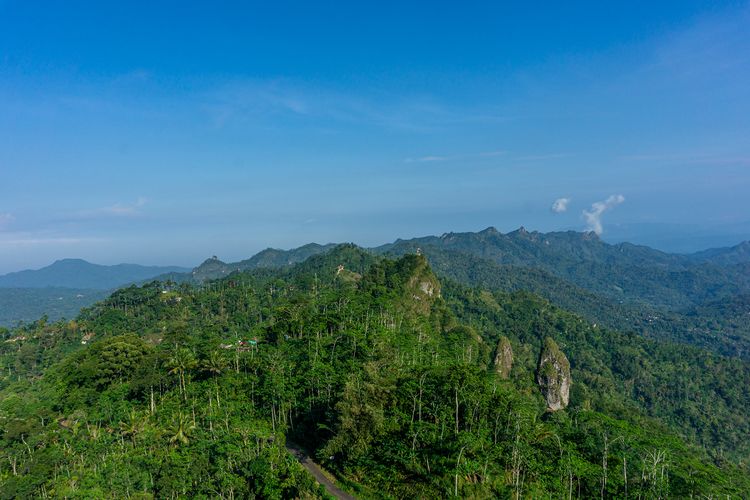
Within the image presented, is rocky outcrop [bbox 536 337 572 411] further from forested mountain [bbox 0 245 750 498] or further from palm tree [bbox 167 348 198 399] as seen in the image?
palm tree [bbox 167 348 198 399]

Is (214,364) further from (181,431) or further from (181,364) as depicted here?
(181,431)

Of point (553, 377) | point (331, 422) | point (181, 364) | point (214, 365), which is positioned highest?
point (181, 364)

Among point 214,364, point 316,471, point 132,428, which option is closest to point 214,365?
point 214,364

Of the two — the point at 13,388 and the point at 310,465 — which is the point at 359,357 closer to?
the point at 310,465

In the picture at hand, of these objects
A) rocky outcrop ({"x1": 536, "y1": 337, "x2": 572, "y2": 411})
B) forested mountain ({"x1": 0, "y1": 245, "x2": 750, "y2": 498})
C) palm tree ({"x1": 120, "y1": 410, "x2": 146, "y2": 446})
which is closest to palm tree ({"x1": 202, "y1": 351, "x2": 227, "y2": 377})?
forested mountain ({"x1": 0, "y1": 245, "x2": 750, "y2": 498})

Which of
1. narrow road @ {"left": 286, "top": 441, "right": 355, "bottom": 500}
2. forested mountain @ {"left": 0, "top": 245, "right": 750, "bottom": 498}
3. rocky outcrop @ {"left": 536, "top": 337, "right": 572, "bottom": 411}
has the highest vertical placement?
forested mountain @ {"left": 0, "top": 245, "right": 750, "bottom": 498}

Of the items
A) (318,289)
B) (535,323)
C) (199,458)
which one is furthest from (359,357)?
(535,323)
